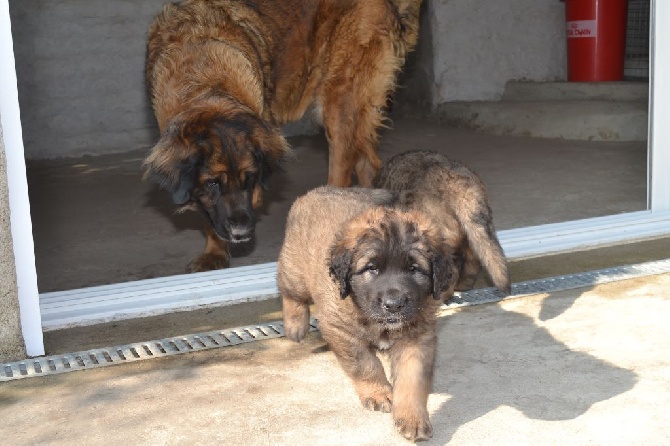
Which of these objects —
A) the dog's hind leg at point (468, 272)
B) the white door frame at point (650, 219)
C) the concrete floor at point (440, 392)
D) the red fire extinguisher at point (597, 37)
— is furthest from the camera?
the red fire extinguisher at point (597, 37)

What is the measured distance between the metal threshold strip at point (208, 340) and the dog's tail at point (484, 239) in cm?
35

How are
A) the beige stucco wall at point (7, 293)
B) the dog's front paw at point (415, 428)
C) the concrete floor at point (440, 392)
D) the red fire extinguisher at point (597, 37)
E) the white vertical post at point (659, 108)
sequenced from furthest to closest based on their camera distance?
the red fire extinguisher at point (597, 37) → the white vertical post at point (659, 108) → the beige stucco wall at point (7, 293) → the concrete floor at point (440, 392) → the dog's front paw at point (415, 428)

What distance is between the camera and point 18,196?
13.4ft

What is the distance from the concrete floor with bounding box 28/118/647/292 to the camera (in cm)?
629

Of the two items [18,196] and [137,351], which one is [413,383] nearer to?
[137,351]

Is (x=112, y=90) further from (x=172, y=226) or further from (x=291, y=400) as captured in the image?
(x=291, y=400)

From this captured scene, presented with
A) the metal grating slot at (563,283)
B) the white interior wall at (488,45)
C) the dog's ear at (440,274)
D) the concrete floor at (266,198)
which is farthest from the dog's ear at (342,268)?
the white interior wall at (488,45)

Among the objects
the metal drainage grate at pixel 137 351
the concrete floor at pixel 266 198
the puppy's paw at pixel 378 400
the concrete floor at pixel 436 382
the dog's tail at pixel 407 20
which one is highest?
the dog's tail at pixel 407 20

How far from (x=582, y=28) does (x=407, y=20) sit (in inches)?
182

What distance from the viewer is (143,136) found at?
38.0ft

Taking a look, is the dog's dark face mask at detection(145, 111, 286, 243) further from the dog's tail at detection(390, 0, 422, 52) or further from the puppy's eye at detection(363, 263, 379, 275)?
the dog's tail at detection(390, 0, 422, 52)

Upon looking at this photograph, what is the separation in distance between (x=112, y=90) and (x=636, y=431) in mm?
9516

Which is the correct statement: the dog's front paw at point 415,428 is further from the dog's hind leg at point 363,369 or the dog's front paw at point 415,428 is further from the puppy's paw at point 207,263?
the puppy's paw at point 207,263

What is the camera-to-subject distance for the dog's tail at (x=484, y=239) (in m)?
4.18
